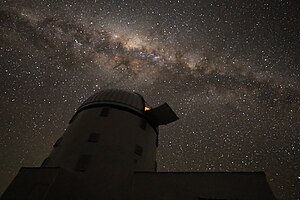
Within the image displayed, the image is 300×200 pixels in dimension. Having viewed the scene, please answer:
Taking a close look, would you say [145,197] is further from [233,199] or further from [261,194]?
[261,194]

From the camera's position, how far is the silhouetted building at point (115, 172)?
11867mm

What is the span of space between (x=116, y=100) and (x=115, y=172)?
266 inches

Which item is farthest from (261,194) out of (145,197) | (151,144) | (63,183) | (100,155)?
(63,183)

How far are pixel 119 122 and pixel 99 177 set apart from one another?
4.76m

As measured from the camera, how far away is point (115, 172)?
14.3m

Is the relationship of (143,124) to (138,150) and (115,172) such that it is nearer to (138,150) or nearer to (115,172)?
(138,150)

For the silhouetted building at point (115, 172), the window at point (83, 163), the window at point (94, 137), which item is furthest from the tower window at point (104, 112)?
the window at point (83, 163)

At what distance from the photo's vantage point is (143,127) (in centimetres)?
1817

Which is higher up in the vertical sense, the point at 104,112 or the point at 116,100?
the point at 116,100

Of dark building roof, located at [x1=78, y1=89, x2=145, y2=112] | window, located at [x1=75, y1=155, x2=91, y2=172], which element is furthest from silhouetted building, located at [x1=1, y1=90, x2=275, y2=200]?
dark building roof, located at [x1=78, y1=89, x2=145, y2=112]

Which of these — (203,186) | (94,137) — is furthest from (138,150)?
(203,186)

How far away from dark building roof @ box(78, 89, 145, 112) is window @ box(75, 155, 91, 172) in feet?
17.7

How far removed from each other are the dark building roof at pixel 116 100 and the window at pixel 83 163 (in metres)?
5.39

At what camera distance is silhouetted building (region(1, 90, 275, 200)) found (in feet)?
38.9
